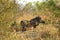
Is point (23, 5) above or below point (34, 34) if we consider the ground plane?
above

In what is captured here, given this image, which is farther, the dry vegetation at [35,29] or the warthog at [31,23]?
the warthog at [31,23]

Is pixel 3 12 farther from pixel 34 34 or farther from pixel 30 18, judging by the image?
pixel 30 18

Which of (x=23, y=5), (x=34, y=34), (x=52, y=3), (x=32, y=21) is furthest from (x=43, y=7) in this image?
(x=23, y=5)

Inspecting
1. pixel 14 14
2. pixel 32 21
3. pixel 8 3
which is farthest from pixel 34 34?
pixel 8 3

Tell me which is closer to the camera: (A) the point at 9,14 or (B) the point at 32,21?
(A) the point at 9,14

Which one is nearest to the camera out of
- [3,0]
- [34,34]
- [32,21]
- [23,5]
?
[3,0]

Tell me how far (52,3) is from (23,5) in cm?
568

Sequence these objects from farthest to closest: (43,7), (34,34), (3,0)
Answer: (43,7) < (34,34) < (3,0)

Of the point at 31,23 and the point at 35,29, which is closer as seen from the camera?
the point at 35,29

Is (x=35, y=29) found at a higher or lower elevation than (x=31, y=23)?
lower

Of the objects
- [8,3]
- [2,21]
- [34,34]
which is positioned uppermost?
[8,3]

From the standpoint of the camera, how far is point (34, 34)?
30.7 feet

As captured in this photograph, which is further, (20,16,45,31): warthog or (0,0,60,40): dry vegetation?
(20,16,45,31): warthog

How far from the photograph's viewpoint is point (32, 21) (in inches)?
425
